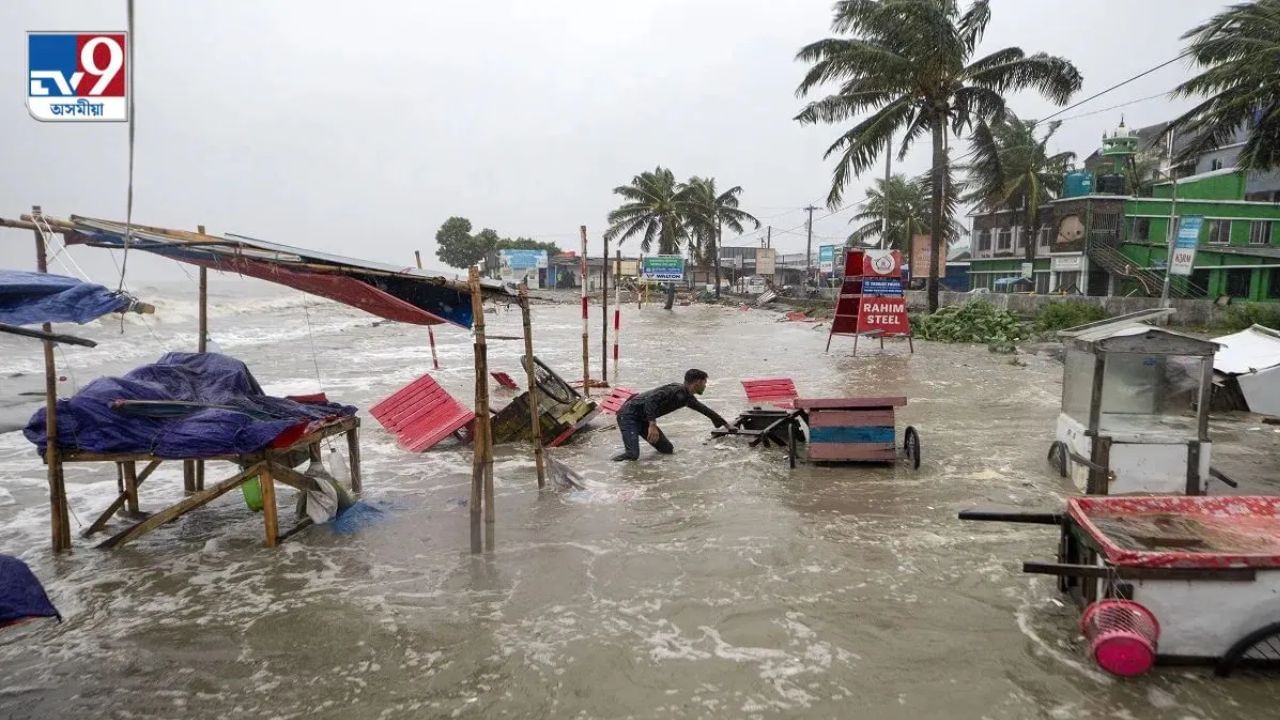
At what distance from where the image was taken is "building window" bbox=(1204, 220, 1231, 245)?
32.5 m

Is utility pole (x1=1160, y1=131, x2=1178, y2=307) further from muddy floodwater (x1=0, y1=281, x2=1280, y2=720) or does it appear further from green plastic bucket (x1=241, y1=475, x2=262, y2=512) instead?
green plastic bucket (x1=241, y1=475, x2=262, y2=512)

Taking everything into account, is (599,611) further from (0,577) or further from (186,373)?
(186,373)

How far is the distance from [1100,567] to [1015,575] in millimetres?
1568

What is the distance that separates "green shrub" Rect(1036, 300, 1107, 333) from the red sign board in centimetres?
697

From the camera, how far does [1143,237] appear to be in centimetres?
3488

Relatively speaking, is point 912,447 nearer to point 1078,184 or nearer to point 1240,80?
point 1240,80

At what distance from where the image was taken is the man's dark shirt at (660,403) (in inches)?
351

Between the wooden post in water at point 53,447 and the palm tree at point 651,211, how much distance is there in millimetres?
44430

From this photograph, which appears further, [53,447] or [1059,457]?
[1059,457]

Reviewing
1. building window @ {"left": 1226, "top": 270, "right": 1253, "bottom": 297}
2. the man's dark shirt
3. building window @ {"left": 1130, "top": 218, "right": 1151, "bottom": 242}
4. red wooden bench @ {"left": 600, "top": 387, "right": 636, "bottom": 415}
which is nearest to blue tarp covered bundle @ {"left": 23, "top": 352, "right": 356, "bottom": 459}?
the man's dark shirt

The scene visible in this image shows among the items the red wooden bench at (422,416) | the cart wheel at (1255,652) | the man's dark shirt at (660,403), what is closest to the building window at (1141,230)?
the man's dark shirt at (660,403)

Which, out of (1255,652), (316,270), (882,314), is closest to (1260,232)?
(882,314)

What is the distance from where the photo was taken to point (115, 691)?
409 centimetres

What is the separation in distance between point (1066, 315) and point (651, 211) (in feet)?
99.9
